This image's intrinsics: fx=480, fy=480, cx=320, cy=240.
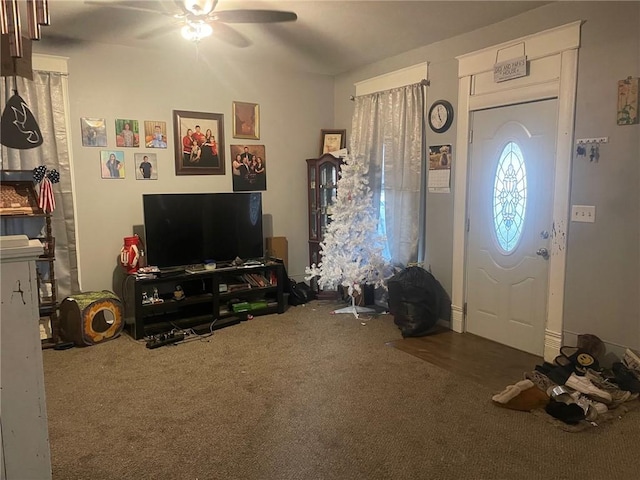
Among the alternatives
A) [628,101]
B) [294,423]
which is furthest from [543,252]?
[294,423]

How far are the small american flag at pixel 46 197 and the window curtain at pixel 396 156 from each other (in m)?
2.74

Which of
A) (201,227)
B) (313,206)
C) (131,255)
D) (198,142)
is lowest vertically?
(131,255)

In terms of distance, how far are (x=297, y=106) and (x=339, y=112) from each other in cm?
53

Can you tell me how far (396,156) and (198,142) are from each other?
2019mm

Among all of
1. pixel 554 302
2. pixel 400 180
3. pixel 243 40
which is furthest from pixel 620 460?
pixel 243 40

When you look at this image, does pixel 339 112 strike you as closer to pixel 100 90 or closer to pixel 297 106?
pixel 297 106

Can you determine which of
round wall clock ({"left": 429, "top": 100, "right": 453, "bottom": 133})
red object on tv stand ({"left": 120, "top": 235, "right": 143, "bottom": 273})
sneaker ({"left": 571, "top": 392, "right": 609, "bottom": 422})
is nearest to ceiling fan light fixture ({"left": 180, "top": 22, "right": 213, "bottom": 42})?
red object on tv stand ({"left": 120, "top": 235, "right": 143, "bottom": 273})

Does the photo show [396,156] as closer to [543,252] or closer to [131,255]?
[543,252]

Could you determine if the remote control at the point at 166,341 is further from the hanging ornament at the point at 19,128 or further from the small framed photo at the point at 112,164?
the hanging ornament at the point at 19,128

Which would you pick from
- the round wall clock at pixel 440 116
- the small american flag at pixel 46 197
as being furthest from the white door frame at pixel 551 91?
the small american flag at pixel 46 197

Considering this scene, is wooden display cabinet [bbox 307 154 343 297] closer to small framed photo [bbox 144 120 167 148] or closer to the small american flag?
small framed photo [bbox 144 120 167 148]

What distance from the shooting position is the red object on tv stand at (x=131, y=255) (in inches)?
171

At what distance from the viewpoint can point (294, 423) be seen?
8.95 feet

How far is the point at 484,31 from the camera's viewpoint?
397 cm
